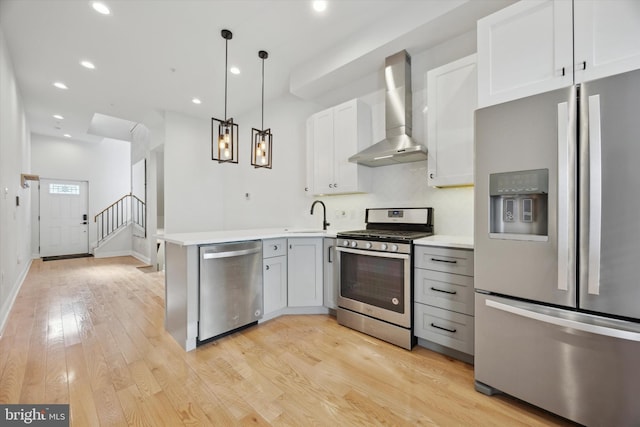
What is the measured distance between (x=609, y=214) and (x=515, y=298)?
25.2 inches

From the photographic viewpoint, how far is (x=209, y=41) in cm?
295

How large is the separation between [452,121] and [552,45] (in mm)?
828

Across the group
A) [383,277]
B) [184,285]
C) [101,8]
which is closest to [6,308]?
[184,285]

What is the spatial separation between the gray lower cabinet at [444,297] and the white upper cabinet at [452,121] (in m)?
0.69

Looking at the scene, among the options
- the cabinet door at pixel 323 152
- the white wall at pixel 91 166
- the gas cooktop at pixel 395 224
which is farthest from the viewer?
the white wall at pixel 91 166

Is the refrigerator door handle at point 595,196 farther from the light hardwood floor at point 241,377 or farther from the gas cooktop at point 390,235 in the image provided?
the gas cooktop at point 390,235

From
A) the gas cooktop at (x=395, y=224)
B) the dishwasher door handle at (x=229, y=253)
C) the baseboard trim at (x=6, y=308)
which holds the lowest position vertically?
the baseboard trim at (x=6, y=308)

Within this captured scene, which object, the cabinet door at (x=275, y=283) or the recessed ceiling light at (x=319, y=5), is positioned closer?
the recessed ceiling light at (x=319, y=5)

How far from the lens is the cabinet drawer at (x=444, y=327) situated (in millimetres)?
2050

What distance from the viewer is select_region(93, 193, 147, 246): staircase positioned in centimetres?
763

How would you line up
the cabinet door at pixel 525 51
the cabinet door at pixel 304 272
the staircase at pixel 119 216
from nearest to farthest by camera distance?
the cabinet door at pixel 525 51
the cabinet door at pixel 304 272
the staircase at pixel 119 216

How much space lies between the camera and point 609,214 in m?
1.31

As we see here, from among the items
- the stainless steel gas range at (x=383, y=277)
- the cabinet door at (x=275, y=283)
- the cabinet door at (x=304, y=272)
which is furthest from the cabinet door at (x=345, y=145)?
the cabinet door at (x=275, y=283)

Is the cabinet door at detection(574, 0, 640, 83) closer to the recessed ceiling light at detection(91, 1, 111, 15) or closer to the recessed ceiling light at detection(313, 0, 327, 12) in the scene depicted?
the recessed ceiling light at detection(313, 0, 327, 12)
